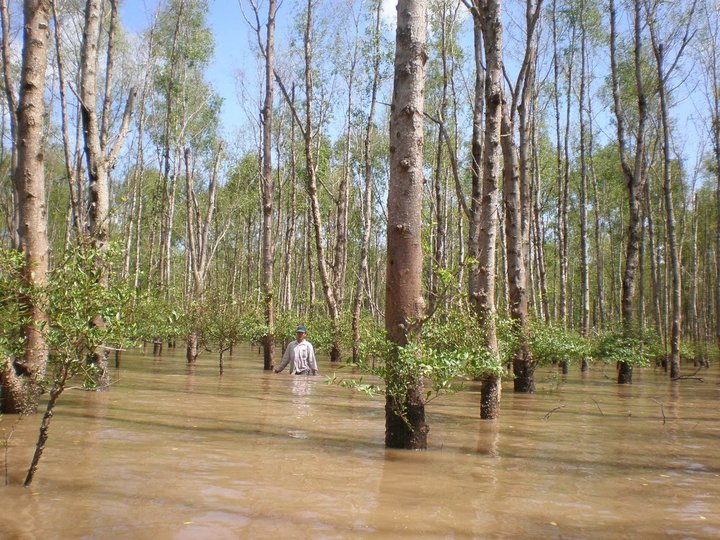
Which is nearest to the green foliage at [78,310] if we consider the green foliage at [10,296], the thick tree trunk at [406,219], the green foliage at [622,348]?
the green foliage at [10,296]

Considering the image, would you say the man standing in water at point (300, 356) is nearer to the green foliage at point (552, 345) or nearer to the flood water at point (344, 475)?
the flood water at point (344, 475)

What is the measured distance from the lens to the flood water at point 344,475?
3850mm

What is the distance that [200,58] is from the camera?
94.5 feet

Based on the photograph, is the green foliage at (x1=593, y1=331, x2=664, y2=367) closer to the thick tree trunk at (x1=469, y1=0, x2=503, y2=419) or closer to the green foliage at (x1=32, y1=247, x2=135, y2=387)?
the thick tree trunk at (x1=469, y1=0, x2=503, y2=419)

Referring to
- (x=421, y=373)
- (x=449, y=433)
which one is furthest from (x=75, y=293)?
(x=449, y=433)

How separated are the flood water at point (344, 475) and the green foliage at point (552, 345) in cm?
268

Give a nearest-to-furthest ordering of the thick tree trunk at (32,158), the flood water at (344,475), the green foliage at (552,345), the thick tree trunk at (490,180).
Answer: the flood water at (344,475) < the thick tree trunk at (32,158) < the thick tree trunk at (490,180) < the green foliage at (552,345)

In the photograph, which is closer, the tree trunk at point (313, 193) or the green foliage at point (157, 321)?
the green foliage at point (157, 321)

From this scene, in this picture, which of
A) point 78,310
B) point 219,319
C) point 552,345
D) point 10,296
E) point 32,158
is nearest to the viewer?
point 78,310

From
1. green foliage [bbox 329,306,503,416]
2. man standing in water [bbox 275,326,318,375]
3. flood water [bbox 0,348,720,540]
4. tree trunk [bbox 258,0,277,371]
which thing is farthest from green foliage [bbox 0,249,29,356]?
tree trunk [bbox 258,0,277,371]

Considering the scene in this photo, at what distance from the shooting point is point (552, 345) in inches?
516

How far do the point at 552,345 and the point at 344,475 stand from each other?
29.4 feet

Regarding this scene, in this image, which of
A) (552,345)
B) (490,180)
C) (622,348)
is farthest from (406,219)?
(622,348)

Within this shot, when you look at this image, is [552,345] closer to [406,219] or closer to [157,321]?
[406,219]
